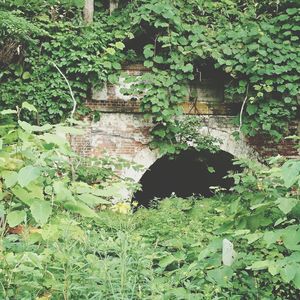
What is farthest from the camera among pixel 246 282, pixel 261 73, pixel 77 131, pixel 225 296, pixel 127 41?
pixel 127 41

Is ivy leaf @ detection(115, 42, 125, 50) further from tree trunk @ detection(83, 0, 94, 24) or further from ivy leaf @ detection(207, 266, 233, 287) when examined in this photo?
ivy leaf @ detection(207, 266, 233, 287)

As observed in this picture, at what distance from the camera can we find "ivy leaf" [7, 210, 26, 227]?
2236 mm

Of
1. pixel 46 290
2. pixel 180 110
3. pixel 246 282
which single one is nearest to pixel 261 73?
pixel 180 110

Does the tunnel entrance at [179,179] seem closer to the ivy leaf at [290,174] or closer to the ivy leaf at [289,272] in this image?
the ivy leaf at [290,174]

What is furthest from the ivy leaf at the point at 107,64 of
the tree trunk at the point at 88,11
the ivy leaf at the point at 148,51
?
the tree trunk at the point at 88,11

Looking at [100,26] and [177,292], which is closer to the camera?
[177,292]

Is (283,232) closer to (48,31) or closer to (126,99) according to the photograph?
(126,99)

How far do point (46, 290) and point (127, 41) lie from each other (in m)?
6.95

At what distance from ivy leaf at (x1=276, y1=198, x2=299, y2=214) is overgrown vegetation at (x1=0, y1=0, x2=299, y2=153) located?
585cm

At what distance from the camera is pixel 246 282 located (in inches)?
115

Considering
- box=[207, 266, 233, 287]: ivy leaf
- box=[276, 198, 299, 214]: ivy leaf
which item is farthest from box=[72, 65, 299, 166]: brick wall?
box=[276, 198, 299, 214]: ivy leaf

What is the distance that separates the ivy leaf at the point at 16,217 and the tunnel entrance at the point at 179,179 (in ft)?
26.3

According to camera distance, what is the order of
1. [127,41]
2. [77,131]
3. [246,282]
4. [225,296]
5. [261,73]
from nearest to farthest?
[77,131], [225,296], [246,282], [261,73], [127,41]

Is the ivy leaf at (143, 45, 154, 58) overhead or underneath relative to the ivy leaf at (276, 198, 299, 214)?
overhead
